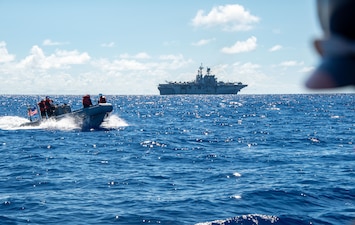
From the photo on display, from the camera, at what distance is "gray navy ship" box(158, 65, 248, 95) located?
16238 centimetres

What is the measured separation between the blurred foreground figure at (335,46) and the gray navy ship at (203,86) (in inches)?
6302

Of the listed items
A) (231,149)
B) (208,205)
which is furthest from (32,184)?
(231,149)

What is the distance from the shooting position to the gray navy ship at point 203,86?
533 feet

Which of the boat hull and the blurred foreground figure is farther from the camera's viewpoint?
the boat hull

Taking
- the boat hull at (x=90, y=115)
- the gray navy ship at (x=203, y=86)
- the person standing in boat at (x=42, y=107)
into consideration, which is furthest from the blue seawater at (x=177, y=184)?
the gray navy ship at (x=203, y=86)

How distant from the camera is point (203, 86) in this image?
164 meters

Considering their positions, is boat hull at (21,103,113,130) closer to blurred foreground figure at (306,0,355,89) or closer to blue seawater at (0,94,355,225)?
blue seawater at (0,94,355,225)

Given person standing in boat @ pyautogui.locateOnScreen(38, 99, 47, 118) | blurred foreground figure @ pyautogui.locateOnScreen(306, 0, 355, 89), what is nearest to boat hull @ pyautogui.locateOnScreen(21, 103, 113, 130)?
person standing in boat @ pyautogui.locateOnScreen(38, 99, 47, 118)

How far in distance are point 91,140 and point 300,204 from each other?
1862cm

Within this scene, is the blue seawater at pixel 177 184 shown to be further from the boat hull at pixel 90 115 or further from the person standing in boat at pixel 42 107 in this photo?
the person standing in boat at pixel 42 107

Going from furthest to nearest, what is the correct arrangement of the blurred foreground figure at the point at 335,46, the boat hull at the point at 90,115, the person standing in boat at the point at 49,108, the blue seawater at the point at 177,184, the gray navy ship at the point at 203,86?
the gray navy ship at the point at 203,86
the person standing in boat at the point at 49,108
the boat hull at the point at 90,115
the blue seawater at the point at 177,184
the blurred foreground figure at the point at 335,46

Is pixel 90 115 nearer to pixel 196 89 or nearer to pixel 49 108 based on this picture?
pixel 49 108

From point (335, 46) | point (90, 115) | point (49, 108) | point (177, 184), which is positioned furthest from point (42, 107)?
point (335, 46)

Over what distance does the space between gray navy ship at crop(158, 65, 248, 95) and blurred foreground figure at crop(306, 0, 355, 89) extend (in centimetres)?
16006
